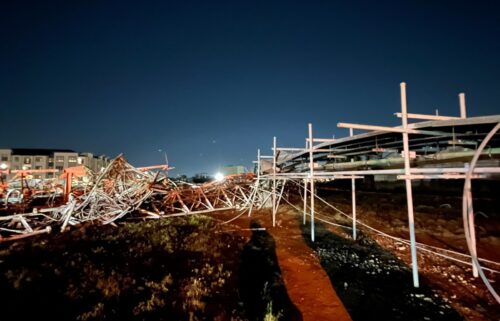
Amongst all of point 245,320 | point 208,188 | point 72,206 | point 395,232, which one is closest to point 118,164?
point 72,206

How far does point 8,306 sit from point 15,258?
11.6 ft

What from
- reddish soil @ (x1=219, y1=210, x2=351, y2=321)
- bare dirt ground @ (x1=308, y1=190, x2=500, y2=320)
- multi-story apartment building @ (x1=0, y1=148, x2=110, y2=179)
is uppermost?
multi-story apartment building @ (x1=0, y1=148, x2=110, y2=179)

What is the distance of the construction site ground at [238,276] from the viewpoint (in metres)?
4.60

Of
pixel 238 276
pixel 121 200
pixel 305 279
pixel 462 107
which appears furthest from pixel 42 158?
pixel 462 107

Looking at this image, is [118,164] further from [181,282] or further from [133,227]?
[181,282]

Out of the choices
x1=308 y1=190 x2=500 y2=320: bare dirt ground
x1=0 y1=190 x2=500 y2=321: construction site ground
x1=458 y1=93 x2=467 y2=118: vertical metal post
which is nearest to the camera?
x1=0 y1=190 x2=500 y2=321: construction site ground

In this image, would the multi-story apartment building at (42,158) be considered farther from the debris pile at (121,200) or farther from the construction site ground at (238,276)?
the construction site ground at (238,276)

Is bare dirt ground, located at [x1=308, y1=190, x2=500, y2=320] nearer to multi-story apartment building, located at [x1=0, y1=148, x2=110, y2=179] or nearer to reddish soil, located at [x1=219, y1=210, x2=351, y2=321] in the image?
reddish soil, located at [x1=219, y1=210, x2=351, y2=321]

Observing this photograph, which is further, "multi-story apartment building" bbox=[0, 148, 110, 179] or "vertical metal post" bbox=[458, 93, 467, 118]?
"multi-story apartment building" bbox=[0, 148, 110, 179]

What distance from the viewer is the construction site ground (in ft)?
15.1

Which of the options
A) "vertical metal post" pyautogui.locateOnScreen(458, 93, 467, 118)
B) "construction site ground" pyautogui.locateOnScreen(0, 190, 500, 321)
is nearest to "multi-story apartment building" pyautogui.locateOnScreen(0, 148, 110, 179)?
"construction site ground" pyautogui.locateOnScreen(0, 190, 500, 321)

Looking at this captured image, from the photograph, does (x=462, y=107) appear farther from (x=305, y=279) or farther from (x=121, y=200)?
(x=121, y=200)

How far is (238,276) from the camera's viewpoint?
244 inches

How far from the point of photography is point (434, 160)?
33.3 ft
